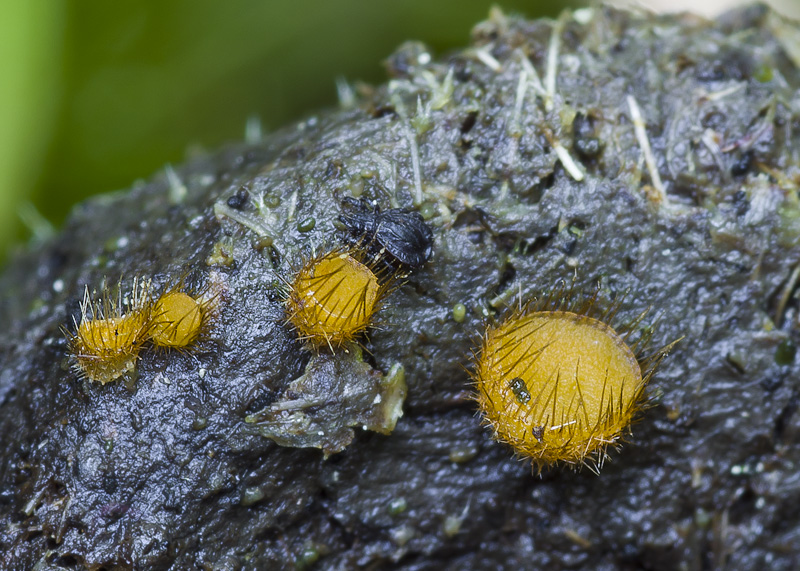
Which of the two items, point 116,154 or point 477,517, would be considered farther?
point 116,154

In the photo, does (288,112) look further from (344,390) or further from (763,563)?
(763,563)

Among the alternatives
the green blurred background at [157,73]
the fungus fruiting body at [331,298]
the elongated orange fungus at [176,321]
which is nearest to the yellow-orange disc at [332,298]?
the fungus fruiting body at [331,298]

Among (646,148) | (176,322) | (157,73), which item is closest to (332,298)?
(176,322)

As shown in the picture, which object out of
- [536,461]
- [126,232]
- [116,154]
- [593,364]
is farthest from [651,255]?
[116,154]

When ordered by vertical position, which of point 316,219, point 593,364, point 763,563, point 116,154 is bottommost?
point 763,563

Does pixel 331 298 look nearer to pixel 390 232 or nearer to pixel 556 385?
pixel 390 232

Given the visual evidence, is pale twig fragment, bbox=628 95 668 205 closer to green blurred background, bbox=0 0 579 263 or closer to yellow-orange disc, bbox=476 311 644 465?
yellow-orange disc, bbox=476 311 644 465

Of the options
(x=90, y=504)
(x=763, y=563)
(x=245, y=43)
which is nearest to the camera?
(x=90, y=504)

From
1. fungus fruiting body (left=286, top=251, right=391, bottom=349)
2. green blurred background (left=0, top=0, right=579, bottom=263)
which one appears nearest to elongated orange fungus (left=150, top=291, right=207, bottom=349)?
fungus fruiting body (left=286, top=251, right=391, bottom=349)
